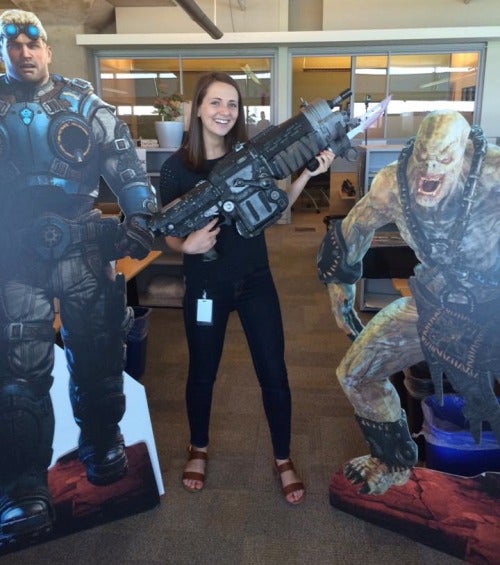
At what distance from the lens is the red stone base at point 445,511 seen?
5.07 ft

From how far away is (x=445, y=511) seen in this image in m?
1.61

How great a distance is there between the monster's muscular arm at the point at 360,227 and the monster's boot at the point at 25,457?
0.93m

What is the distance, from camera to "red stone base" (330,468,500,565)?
155 centimetres

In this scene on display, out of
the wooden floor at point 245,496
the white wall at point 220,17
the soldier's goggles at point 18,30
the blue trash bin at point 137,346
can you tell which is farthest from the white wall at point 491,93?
the soldier's goggles at point 18,30

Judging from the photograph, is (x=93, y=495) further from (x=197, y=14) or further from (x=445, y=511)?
(x=197, y=14)

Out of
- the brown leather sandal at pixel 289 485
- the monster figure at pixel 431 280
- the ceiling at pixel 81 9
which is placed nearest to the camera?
the monster figure at pixel 431 280

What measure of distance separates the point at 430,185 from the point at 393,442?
0.82 meters

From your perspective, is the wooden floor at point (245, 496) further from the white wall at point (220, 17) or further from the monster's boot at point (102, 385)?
the white wall at point (220, 17)

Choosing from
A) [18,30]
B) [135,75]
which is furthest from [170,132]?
[135,75]

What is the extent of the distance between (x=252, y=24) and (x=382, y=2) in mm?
1732

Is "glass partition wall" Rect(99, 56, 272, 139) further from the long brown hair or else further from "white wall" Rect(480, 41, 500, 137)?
the long brown hair

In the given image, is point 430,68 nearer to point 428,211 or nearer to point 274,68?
point 274,68

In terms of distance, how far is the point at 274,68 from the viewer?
6812 mm

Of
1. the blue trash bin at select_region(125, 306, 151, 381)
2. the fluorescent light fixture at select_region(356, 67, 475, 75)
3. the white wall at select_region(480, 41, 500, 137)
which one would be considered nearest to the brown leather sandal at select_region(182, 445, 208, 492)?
the blue trash bin at select_region(125, 306, 151, 381)
